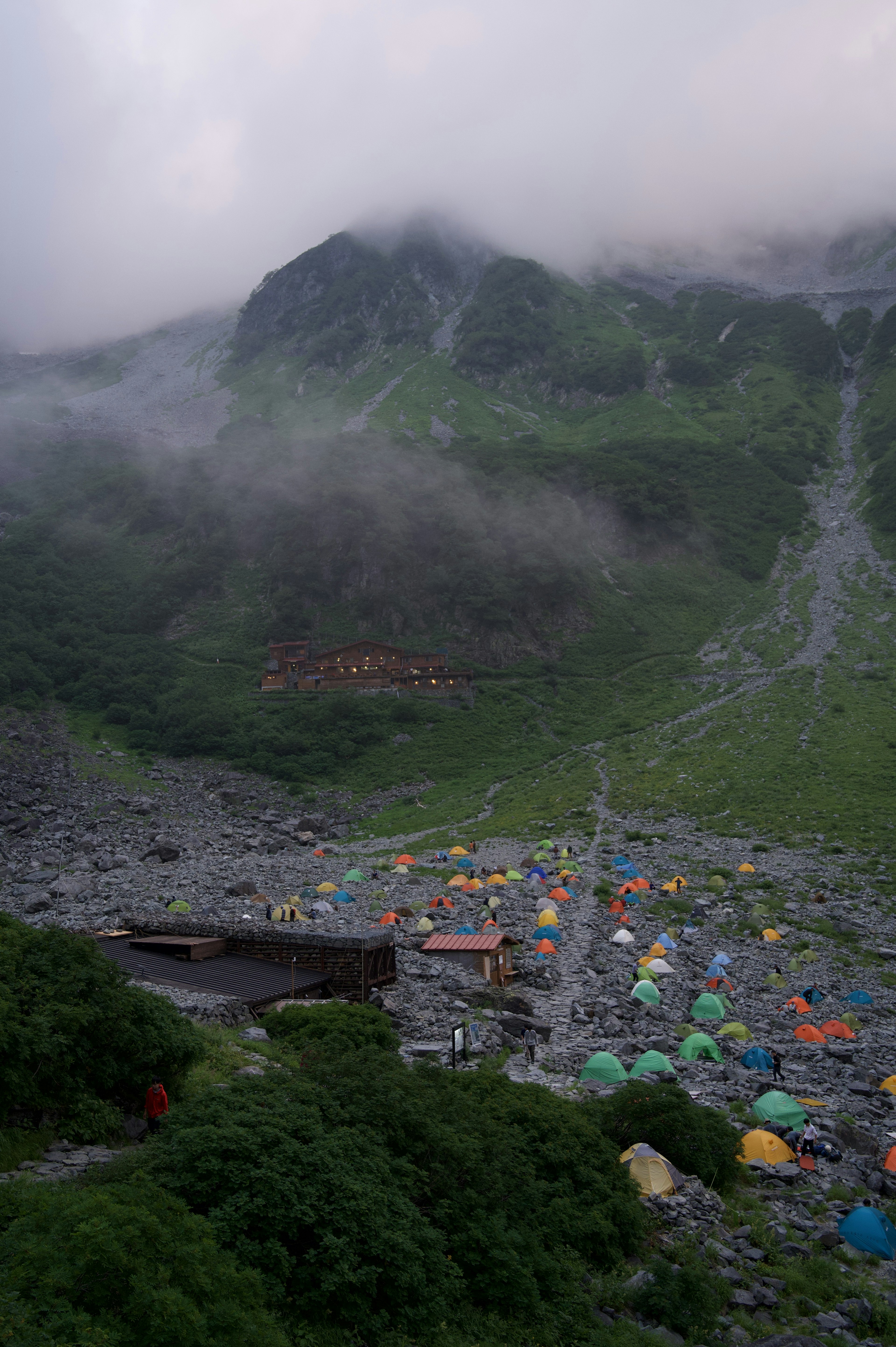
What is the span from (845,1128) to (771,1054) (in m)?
3.58

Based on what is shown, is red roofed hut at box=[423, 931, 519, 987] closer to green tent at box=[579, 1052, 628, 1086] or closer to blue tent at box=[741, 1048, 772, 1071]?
green tent at box=[579, 1052, 628, 1086]

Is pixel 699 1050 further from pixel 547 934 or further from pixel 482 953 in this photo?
pixel 547 934

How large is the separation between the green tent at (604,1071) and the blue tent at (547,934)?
12126 millimetres

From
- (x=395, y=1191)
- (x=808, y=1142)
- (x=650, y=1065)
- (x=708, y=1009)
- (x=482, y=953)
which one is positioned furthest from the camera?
(x=482, y=953)

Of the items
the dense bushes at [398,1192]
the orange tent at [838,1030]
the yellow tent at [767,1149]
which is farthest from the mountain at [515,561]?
the dense bushes at [398,1192]

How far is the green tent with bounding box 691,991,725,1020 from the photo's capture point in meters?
22.7

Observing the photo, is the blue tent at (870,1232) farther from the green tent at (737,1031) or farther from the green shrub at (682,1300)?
the green tent at (737,1031)

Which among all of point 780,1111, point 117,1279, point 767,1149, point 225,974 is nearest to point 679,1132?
point 767,1149

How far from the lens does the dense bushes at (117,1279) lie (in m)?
6.41

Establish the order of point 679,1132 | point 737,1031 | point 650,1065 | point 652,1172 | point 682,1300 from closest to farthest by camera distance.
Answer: point 682,1300 → point 652,1172 → point 679,1132 → point 650,1065 → point 737,1031

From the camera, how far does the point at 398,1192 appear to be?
9.87 metres

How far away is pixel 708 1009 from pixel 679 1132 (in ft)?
30.9

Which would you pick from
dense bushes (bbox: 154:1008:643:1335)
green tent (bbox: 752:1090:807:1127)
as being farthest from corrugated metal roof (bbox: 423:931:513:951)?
dense bushes (bbox: 154:1008:643:1335)

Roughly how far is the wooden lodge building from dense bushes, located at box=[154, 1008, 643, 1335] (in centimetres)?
6741
